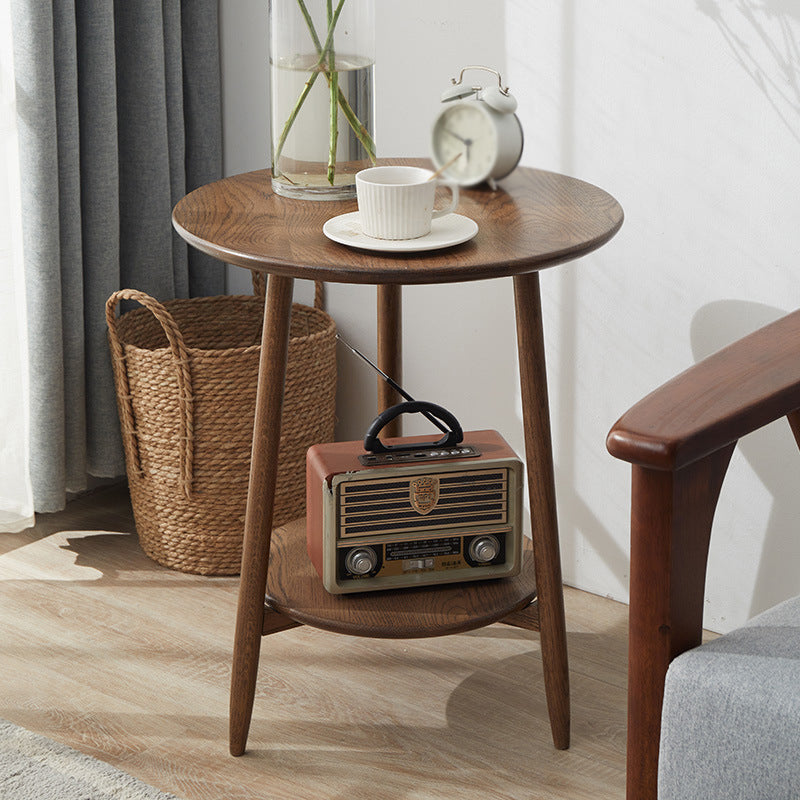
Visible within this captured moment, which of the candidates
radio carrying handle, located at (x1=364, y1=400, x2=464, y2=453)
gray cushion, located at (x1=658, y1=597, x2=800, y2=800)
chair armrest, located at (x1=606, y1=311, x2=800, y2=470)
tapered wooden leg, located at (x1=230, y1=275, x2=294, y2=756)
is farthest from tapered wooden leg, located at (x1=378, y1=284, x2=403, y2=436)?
gray cushion, located at (x1=658, y1=597, x2=800, y2=800)

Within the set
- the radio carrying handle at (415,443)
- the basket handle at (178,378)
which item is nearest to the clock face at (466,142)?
the radio carrying handle at (415,443)

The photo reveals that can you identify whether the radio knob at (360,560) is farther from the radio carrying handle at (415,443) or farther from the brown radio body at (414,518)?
the radio carrying handle at (415,443)

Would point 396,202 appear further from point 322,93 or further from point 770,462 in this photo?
point 770,462

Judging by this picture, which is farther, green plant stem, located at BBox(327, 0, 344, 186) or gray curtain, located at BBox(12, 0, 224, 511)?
gray curtain, located at BBox(12, 0, 224, 511)

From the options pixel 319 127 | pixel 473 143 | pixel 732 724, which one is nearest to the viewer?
pixel 473 143

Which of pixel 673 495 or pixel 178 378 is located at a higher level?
pixel 673 495

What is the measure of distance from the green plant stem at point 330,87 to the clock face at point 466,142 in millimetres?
587

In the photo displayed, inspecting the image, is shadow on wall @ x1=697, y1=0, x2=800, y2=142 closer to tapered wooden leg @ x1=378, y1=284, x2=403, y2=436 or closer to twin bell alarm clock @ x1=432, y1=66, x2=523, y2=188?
tapered wooden leg @ x1=378, y1=284, x2=403, y2=436

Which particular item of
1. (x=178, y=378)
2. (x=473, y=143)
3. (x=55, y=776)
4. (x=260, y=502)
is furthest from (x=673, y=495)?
(x=178, y=378)

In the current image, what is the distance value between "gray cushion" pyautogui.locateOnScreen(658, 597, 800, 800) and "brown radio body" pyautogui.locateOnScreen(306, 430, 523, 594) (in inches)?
22.4

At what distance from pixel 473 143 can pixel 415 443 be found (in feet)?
2.77

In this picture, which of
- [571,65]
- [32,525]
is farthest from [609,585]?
[32,525]

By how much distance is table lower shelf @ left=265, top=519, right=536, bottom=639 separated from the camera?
1298 mm

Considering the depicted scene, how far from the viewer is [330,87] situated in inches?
45.6
